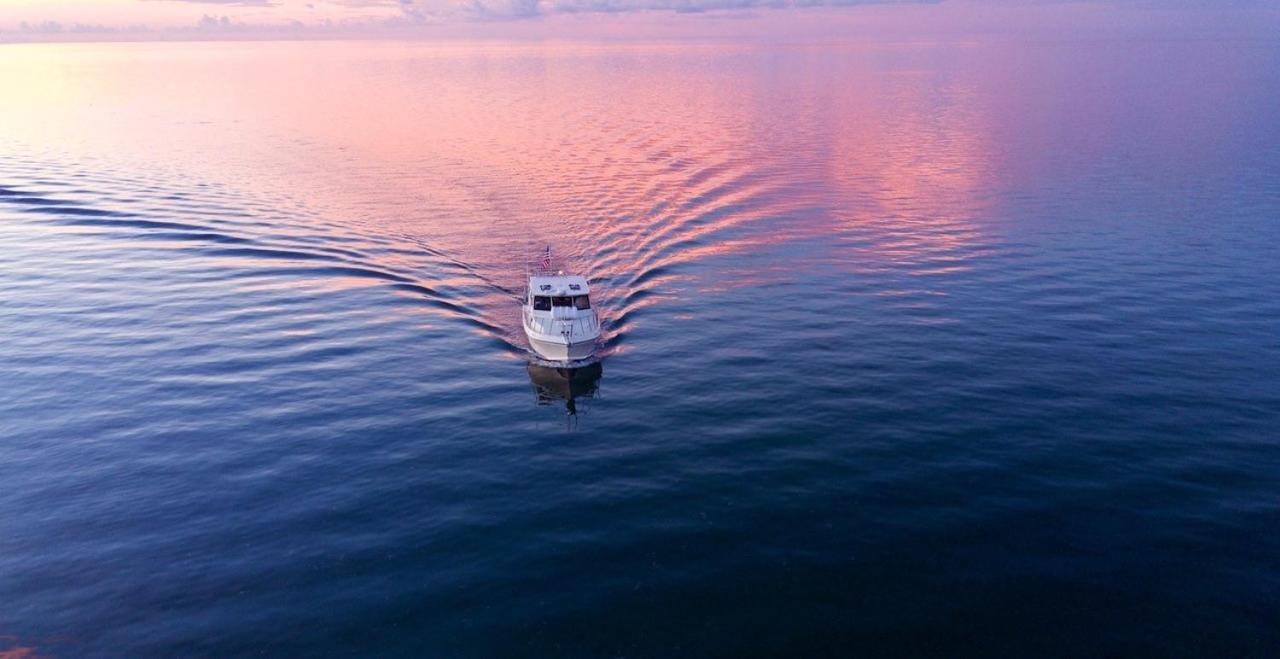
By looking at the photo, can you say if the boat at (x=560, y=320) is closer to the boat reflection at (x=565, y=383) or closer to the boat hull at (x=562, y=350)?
the boat hull at (x=562, y=350)

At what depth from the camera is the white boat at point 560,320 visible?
65125mm

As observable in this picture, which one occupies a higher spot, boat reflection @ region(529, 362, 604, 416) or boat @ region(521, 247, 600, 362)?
boat @ region(521, 247, 600, 362)

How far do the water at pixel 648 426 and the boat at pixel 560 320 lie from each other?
2217mm

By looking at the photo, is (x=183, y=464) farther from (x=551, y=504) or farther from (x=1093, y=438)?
(x=1093, y=438)

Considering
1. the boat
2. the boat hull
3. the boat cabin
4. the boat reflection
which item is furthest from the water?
the boat cabin

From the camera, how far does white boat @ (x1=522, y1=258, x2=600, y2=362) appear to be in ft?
214

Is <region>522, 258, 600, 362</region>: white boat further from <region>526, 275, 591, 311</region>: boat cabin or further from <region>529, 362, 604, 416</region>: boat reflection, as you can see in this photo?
<region>529, 362, 604, 416</region>: boat reflection

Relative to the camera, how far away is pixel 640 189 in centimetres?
11631

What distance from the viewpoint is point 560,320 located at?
2603 inches

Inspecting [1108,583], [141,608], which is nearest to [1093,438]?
[1108,583]

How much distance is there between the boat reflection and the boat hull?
0.92 meters

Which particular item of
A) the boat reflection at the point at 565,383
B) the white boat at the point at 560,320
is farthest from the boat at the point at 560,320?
the boat reflection at the point at 565,383

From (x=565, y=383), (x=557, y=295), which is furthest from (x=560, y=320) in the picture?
(x=565, y=383)

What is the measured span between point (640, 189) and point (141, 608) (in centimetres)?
8640
